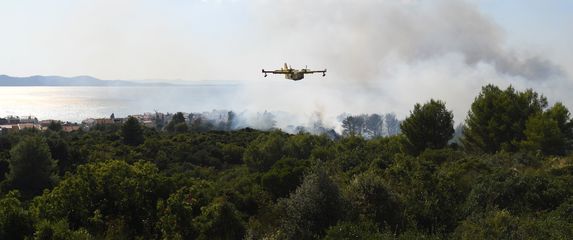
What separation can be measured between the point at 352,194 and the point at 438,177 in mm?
3804

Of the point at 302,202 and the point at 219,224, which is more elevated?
the point at 302,202

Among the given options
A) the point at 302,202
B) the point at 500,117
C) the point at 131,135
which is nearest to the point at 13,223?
the point at 302,202

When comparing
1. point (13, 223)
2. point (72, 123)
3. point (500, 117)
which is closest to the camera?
point (13, 223)

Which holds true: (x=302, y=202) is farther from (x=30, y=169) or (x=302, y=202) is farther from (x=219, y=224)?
(x=30, y=169)

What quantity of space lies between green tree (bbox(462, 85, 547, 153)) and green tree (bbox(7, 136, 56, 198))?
86.2 feet

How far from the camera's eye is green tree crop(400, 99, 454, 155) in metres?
31.8

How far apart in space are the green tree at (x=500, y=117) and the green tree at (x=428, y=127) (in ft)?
5.52

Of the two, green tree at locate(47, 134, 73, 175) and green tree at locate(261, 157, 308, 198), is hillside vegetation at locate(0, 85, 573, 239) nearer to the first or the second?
→ green tree at locate(261, 157, 308, 198)

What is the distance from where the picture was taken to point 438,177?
14398mm

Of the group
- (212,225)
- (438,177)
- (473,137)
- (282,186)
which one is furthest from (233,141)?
(212,225)

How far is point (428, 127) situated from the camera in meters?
31.7

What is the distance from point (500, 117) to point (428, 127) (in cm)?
446

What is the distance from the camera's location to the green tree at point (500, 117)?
2995cm

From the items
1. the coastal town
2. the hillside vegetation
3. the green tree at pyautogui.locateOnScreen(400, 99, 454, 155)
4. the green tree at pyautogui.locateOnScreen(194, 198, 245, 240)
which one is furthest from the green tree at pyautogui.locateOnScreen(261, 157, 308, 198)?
the coastal town
